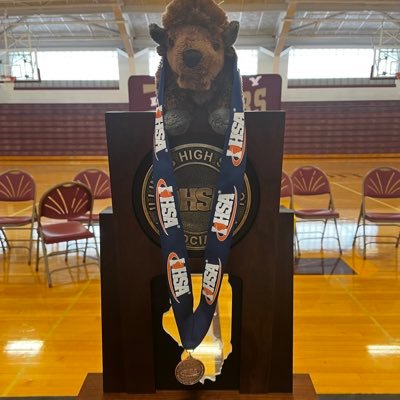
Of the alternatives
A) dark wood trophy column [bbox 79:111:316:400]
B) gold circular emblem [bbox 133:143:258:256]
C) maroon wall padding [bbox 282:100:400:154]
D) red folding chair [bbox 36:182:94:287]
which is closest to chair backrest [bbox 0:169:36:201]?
red folding chair [bbox 36:182:94:287]

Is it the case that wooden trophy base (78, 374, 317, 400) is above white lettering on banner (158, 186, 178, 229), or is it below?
below

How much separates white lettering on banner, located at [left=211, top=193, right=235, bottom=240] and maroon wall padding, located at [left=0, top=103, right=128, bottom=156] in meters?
13.7

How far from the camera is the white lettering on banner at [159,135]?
1.05 m

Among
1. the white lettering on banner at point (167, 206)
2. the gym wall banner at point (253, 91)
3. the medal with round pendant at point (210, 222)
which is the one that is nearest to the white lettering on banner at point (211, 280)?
the medal with round pendant at point (210, 222)

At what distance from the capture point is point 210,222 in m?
1.07

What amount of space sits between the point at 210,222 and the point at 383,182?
4089mm

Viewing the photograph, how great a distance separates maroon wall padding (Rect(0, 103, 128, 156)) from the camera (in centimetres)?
1428

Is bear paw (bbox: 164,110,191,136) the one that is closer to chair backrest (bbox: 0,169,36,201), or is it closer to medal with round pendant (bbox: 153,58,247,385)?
medal with round pendant (bbox: 153,58,247,385)

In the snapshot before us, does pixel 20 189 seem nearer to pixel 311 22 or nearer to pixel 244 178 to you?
pixel 244 178

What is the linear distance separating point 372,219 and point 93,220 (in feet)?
10.0

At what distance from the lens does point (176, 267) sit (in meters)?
1.08

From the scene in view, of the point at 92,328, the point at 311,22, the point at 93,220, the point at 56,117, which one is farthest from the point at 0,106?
the point at 92,328

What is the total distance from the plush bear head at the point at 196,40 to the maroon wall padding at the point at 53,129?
13.5 m

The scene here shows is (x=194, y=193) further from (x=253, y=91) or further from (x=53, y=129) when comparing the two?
(x=53, y=129)
